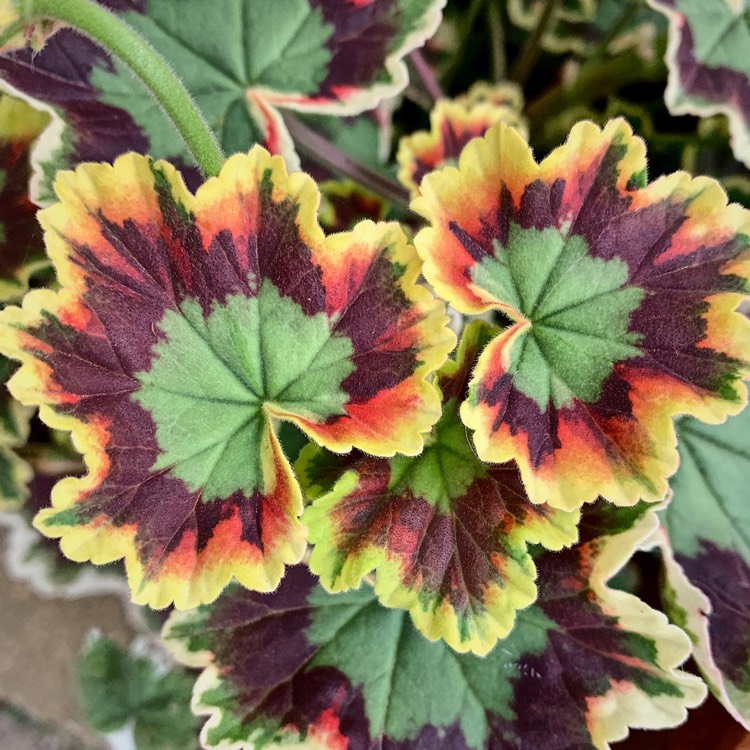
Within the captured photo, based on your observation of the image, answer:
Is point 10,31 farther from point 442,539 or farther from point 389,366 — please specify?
point 442,539

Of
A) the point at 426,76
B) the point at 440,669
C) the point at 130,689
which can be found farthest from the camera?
the point at 426,76

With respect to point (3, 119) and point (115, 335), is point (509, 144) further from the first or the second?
point (3, 119)

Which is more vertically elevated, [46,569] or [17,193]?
[17,193]

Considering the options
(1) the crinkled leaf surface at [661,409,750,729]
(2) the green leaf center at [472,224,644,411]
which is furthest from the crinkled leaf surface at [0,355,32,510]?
(1) the crinkled leaf surface at [661,409,750,729]

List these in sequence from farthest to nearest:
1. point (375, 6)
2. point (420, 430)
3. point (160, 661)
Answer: point (160, 661), point (375, 6), point (420, 430)

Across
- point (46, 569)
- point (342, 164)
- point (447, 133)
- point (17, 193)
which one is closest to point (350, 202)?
point (342, 164)

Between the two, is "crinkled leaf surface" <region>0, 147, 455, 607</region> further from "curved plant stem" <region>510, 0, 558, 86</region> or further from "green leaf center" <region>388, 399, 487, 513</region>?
"curved plant stem" <region>510, 0, 558, 86</region>

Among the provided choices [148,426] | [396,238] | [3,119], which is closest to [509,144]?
[396,238]
